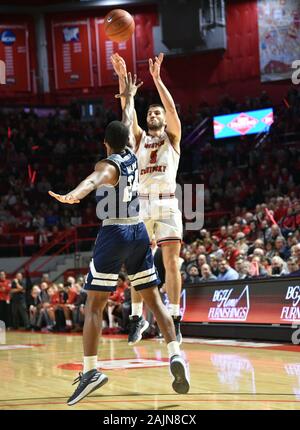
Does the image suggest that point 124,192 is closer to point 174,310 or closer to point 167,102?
point 167,102

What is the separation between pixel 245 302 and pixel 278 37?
57.0 feet

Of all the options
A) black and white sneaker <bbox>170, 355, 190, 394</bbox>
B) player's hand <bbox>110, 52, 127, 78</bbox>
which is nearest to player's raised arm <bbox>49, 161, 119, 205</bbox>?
black and white sneaker <bbox>170, 355, 190, 394</bbox>

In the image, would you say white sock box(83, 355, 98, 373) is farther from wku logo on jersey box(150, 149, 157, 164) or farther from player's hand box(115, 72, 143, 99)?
player's hand box(115, 72, 143, 99)

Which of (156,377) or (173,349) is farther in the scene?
(156,377)

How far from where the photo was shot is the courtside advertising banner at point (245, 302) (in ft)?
37.7

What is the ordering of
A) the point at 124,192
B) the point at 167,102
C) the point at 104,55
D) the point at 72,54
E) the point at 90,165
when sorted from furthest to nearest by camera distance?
the point at 72,54
the point at 104,55
the point at 90,165
the point at 167,102
the point at 124,192

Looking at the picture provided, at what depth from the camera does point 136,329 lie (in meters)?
7.53

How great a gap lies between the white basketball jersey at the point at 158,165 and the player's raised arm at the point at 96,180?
1.70 meters

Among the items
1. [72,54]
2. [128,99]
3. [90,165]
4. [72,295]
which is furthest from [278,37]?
[128,99]

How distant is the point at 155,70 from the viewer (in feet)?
24.5

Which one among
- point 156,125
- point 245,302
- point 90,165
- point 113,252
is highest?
point 156,125

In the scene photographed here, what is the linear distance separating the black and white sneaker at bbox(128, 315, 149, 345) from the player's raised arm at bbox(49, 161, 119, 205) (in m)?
2.11

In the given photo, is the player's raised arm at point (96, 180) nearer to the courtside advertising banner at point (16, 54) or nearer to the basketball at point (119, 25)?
the basketball at point (119, 25)
